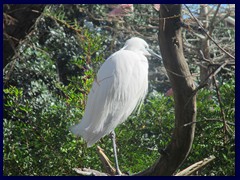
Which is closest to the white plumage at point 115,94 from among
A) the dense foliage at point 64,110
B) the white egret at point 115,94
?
the white egret at point 115,94

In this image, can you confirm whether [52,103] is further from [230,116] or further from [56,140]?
[230,116]

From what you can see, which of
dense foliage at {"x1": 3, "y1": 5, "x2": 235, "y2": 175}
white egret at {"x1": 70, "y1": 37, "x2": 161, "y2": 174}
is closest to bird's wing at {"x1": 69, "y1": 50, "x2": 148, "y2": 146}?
white egret at {"x1": 70, "y1": 37, "x2": 161, "y2": 174}

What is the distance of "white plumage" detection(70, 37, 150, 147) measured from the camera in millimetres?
2611

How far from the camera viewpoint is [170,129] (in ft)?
10.2

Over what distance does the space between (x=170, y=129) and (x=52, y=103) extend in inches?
28.3

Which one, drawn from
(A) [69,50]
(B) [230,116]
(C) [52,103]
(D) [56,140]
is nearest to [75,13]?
(A) [69,50]

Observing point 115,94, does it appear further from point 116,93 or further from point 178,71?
point 178,71

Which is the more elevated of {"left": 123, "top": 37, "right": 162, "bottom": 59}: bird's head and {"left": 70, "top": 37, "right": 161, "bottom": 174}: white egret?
{"left": 123, "top": 37, "right": 162, "bottom": 59}: bird's head

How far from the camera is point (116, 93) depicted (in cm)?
264

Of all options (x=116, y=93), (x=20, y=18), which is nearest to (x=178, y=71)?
(x=116, y=93)

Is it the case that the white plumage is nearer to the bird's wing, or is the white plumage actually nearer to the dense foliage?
the bird's wing

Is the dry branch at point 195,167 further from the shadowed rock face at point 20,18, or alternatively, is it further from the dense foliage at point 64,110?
the shadowed rock face at point 20,18

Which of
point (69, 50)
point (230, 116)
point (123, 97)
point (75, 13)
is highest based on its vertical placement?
point (75, 13)
